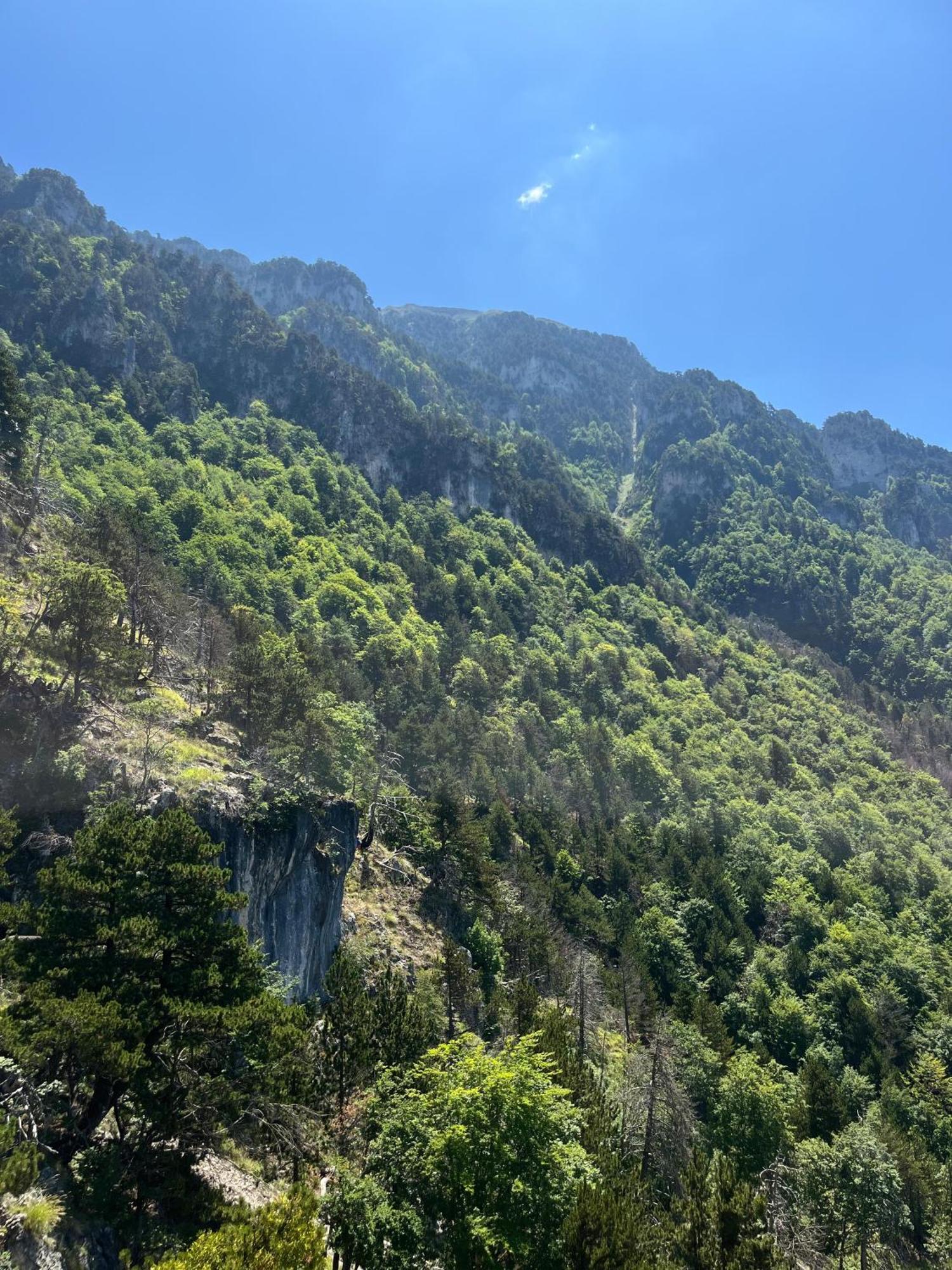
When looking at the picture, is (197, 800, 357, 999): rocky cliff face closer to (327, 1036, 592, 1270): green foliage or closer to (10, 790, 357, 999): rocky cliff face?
(10, 790, 357, 999): rocky cliff face

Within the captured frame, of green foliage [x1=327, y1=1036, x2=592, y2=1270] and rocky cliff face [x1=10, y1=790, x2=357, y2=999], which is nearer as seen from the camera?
green foliage [x1=327, y1=1036, x2=592, y2=1270]

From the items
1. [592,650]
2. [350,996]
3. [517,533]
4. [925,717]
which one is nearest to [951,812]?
[925,717]

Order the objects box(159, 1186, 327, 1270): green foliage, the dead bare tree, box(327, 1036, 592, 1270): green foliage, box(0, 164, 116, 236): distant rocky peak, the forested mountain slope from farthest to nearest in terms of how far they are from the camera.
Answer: box(0, 164, 116, 236): distant rocky peak → the dead bare tree → the forested mountain slope → box(327, 1036, 592, 1270): green foliage → box(159, 1186, 327, 1270): green foliage

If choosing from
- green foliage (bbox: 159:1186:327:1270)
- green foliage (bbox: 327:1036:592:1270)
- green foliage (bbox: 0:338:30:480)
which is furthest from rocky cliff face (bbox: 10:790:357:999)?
green foliage (bbox: 0:338:30:480)

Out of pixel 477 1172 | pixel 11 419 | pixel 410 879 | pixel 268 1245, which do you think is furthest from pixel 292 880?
pixel 11 419

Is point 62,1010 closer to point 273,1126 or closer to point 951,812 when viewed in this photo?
point 273,1126

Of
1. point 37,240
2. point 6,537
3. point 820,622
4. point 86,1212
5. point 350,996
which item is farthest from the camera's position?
point 820,622

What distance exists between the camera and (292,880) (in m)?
31.1

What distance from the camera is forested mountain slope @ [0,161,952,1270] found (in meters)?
16.3

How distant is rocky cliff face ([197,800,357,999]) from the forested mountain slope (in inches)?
43.1

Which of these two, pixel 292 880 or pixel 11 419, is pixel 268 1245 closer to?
pixel 292 880

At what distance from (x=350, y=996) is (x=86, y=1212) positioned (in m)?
11.2

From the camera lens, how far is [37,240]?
132 m

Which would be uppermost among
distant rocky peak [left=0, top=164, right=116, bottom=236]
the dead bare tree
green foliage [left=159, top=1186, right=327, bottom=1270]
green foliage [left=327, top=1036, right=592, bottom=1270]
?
distant rocky peak [left=0, top=164, right=116, bottom=236]
